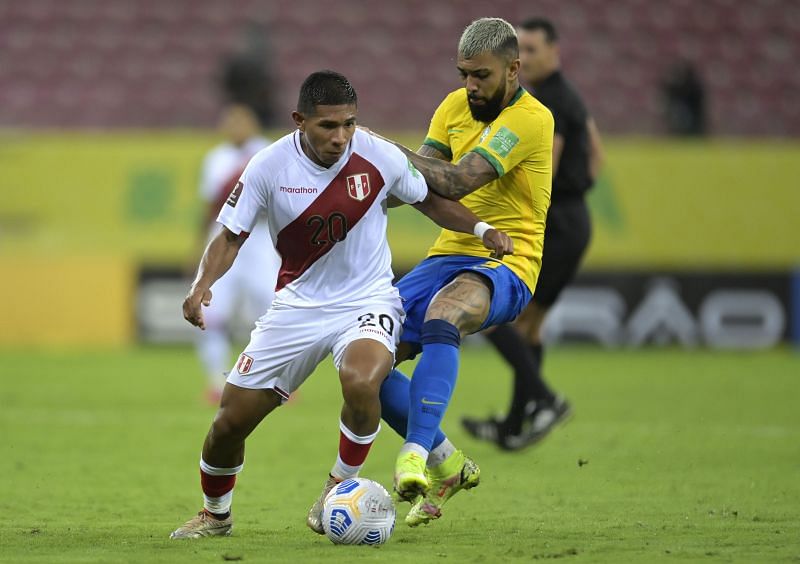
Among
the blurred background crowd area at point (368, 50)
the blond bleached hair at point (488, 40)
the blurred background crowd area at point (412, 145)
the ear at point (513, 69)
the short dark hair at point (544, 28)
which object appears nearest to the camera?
the blond bleached hair at point (488, 40)

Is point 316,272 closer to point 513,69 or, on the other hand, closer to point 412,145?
point 513,69

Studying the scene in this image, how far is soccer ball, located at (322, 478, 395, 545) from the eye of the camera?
5.43 meters

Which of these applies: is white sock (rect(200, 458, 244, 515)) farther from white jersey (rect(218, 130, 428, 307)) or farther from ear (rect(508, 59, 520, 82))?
ear (rect(508, 59, 520, 82))

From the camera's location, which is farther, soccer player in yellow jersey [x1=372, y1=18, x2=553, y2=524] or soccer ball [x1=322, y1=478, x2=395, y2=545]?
soccer player in yellow jersey [x1=372, y1=18, x2=553, y2=524]

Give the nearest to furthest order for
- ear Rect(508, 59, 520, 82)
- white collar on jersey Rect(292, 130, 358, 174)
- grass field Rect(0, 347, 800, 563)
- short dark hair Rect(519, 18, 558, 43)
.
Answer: grass field Rect(0, 347, 800, 563), white collar on jersey Rect(292, 130, 358, 174), ear Rect(508, 59, 520, 82), short dark hair Rect(519, 18, 558, 43)

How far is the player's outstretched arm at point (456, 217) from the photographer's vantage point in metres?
5.82

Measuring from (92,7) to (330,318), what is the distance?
1461cm

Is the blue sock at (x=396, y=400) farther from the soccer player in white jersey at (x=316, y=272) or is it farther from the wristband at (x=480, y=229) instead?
the wristband at (x=480, y=229)

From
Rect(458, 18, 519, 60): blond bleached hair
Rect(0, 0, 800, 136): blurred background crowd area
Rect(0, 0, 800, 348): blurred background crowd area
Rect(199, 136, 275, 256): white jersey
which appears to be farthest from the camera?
Rect(0, 0, 800, 136): blurred background crowd area

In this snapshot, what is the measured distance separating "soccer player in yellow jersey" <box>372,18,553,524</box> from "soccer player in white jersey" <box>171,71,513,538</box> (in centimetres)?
21

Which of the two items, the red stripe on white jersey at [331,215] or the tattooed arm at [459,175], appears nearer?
the red stripe on white jersey at [331,215]

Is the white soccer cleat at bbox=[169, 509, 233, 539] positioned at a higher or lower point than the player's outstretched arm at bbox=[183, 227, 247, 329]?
lower

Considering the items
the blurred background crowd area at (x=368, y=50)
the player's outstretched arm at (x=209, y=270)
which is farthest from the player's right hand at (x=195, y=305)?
the blurred background crowd area at (x=368, y=50)

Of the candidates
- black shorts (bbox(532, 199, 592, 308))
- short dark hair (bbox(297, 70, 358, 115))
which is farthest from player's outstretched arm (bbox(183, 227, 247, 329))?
black shorts (bbox(532, 199, 592, 308))
